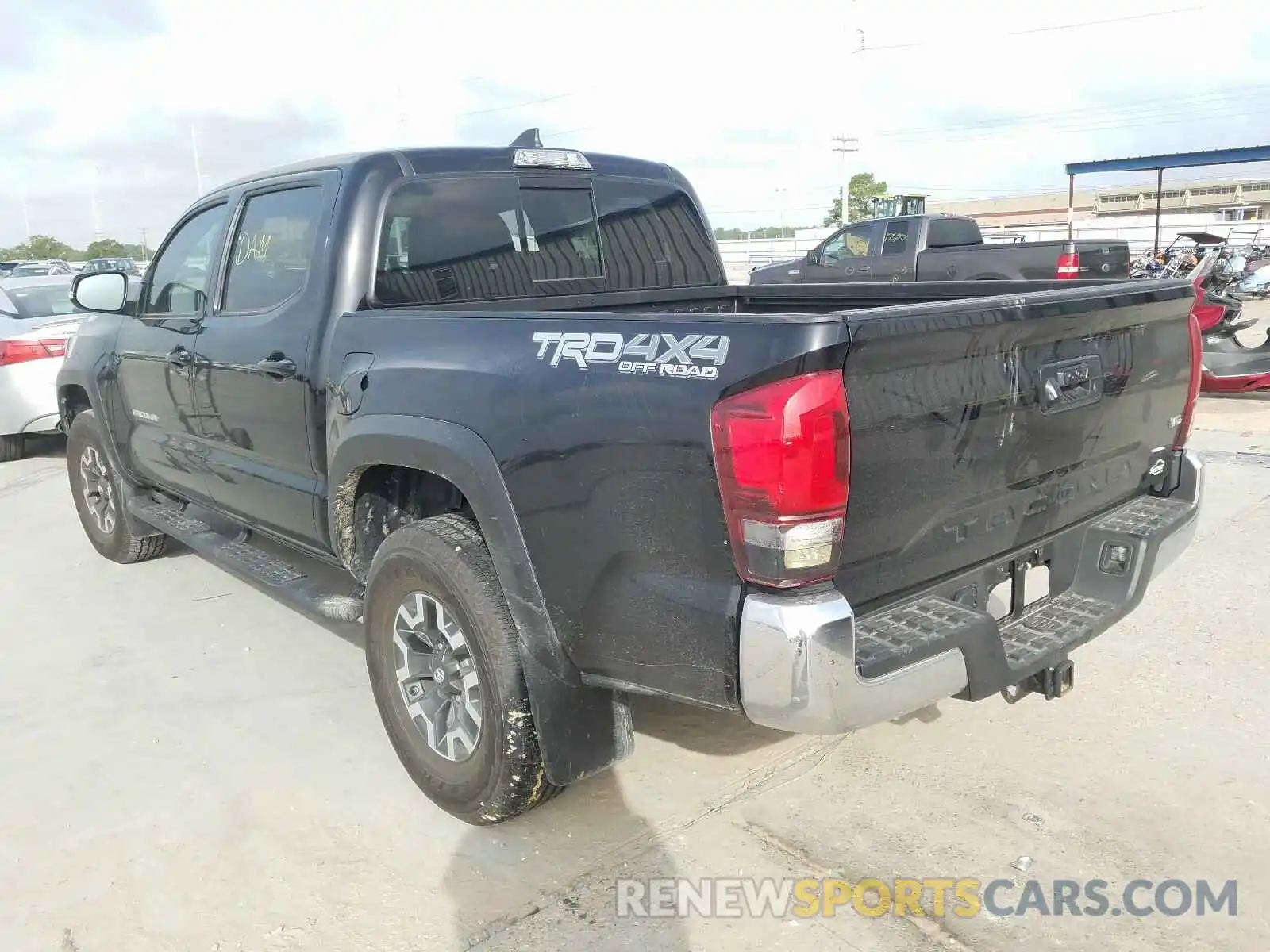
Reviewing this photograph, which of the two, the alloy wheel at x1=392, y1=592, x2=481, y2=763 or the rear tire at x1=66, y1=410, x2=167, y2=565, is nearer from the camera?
the alloy wheel at x1=392, y1=592, x2=481, y2=763

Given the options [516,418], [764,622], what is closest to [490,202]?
[516,418]

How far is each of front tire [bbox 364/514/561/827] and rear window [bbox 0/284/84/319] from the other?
23.7 ft

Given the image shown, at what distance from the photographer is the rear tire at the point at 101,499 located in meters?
5.66

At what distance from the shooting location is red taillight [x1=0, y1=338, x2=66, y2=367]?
844 centimetres

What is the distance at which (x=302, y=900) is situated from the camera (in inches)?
111

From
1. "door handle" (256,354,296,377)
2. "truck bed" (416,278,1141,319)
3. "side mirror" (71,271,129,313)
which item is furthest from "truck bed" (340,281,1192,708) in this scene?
"side mirror" (71,271,129,313)

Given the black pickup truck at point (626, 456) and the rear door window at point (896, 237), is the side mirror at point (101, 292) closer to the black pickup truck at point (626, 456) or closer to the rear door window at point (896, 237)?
the black pickup truck at point (626, 456)

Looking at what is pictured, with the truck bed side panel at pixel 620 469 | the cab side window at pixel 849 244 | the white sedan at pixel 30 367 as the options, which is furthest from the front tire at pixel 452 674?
the cab side window at pixel 849 244

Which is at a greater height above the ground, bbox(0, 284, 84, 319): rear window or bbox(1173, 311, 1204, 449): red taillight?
bbox(0, 284, 84, 319): rear window

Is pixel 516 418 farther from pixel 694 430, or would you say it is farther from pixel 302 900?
pixel 302 900

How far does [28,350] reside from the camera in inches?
333

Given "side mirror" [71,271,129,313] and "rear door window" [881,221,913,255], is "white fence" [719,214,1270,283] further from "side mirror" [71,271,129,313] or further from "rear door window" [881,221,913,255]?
"side mirror" [71,271,129,313]

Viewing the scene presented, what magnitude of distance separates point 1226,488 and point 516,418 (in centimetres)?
554

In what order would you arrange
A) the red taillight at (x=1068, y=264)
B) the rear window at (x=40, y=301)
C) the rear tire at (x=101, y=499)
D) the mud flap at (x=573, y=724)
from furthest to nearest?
the red taillight at (x=1068, y=264), the rear window at (x=40, y=301), the rear tire at (x=101, y=499), the mud flap at (x=573, y=724)
